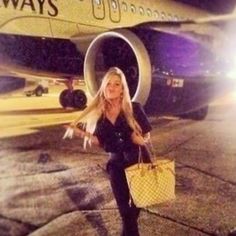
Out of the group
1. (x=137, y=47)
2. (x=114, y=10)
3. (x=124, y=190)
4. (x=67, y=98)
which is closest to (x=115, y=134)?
(x=124, y=190)

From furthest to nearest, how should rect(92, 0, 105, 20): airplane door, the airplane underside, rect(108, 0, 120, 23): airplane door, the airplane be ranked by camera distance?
rect(108, 0, 120, 23): airplane door
rect(92, 0, 105, 20): airplane door
the airplane
the airplane underside

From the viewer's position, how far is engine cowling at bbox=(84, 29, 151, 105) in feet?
28.5

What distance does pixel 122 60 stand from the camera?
33.0 ft

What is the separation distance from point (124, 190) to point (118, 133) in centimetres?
47

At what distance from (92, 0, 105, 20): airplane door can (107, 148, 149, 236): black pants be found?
8.26m

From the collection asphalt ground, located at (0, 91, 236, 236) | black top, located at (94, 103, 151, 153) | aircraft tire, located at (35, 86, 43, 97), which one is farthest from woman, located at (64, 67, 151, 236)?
aircraft tire, located at (35, 86, 43, 97)

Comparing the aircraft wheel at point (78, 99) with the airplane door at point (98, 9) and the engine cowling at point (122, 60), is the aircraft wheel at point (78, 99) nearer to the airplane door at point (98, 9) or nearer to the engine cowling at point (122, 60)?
the airplane door at point (98, 9)

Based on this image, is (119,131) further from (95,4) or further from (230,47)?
(230,47)

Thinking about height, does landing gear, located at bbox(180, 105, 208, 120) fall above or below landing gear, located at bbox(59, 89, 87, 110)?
below

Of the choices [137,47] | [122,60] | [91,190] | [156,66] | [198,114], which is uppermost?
[137,47]

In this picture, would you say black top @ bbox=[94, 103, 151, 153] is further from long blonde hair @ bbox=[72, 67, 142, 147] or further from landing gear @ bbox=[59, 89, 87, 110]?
landing gear @ bbox=[59, 89, 87, 110]

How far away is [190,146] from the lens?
8.12 metres

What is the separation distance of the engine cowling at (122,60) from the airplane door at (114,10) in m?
2.24

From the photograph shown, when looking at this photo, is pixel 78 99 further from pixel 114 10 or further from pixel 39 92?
pixel 39 92
